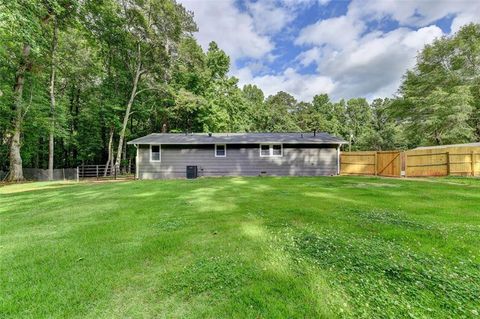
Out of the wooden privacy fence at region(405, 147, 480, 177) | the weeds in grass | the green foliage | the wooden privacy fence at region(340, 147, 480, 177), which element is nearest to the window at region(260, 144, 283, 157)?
the wooden privacy fence at region(340, 147, 480, 177)

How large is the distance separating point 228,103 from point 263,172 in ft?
53.9

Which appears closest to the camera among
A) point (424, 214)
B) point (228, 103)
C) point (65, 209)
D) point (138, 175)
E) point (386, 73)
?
point (424, 214)

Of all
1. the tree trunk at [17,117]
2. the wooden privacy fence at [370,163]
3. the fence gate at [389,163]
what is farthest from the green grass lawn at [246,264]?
the tree trunk at [17,117]

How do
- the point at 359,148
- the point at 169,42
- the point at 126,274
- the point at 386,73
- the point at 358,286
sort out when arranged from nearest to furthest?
the point at 358,286 → the point at 126,274 → the point at 169,42 → the point at 386,73 → the point at 359,148

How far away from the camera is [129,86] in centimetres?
2388

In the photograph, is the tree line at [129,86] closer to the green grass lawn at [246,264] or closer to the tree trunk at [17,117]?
the tree trunk at [17,117]

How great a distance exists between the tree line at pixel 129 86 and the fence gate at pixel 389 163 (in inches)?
345

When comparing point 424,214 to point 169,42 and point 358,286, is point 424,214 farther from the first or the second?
point 169,42

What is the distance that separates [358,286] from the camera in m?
2.56

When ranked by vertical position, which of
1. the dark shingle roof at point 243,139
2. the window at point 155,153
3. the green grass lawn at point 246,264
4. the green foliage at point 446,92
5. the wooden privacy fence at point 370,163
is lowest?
the green grass lawn at point 246,264

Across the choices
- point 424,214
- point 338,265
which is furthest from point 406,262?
point 424,214

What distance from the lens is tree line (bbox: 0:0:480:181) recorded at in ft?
56.2

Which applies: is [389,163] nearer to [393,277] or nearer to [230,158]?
[230,158]

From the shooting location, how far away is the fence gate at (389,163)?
14500mm
